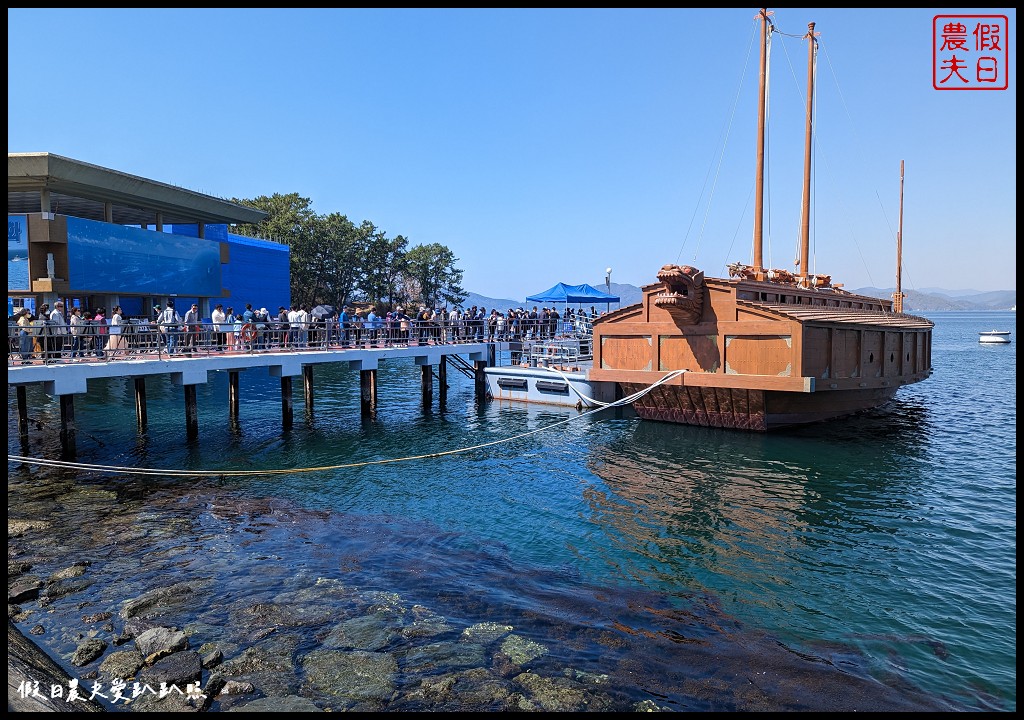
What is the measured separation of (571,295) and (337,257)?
1361 inches

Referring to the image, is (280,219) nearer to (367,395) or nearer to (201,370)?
(367,395)

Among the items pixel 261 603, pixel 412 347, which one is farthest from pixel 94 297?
pixel 261 603

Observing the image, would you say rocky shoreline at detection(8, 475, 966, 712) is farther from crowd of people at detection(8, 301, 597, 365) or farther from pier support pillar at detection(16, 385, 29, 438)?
pier support pillar at detection(16, 385, 29, 438)

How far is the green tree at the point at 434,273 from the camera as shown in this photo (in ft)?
232

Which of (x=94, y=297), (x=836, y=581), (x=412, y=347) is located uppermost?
(x=94, y=297)

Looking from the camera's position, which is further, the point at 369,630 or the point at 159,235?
the point at 159,235

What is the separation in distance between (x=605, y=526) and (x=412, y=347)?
16047mm

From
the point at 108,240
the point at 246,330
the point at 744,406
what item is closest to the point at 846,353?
the point at 744,406

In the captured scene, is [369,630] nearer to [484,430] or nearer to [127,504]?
[127,504]

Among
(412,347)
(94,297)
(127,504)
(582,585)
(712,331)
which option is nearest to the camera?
(582,585)

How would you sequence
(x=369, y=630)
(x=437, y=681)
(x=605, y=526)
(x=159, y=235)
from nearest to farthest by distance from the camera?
(x=437, y=681) < (x=369, y=630) < (x=605, y=526) < (x=159, y=235)

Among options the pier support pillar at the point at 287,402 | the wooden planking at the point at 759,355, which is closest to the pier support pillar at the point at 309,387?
the pier support pillar at the point at 287,402

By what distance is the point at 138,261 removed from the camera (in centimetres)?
3225

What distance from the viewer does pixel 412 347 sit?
26.4 metres
